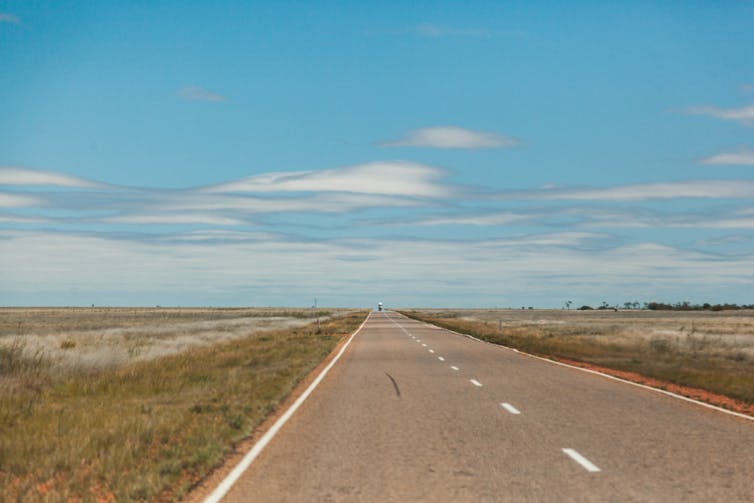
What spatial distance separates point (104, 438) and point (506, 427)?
5.56 meters

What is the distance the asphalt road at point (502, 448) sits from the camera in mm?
7926

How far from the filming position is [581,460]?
946 cm

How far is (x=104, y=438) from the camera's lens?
35.2 ft

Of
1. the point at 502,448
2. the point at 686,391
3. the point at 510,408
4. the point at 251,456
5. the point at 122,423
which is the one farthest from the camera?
the point at 686,391

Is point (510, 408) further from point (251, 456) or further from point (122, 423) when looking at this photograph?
point (122, 423)

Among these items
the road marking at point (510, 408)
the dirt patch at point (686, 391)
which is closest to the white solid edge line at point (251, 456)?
the road marking at point (510, 408)

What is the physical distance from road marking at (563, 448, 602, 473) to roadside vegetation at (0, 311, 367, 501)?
4033 millimetres

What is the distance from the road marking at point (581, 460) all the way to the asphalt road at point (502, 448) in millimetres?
23

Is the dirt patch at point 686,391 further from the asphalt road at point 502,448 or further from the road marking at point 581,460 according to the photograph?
the road marking at point 581,460

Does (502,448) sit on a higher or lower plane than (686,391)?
lower

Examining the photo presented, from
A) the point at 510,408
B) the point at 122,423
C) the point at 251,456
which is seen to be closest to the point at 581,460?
the point at 251,456

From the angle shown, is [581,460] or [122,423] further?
[122,423]

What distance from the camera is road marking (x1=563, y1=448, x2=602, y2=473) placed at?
8930mm

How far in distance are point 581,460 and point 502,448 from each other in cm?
116
